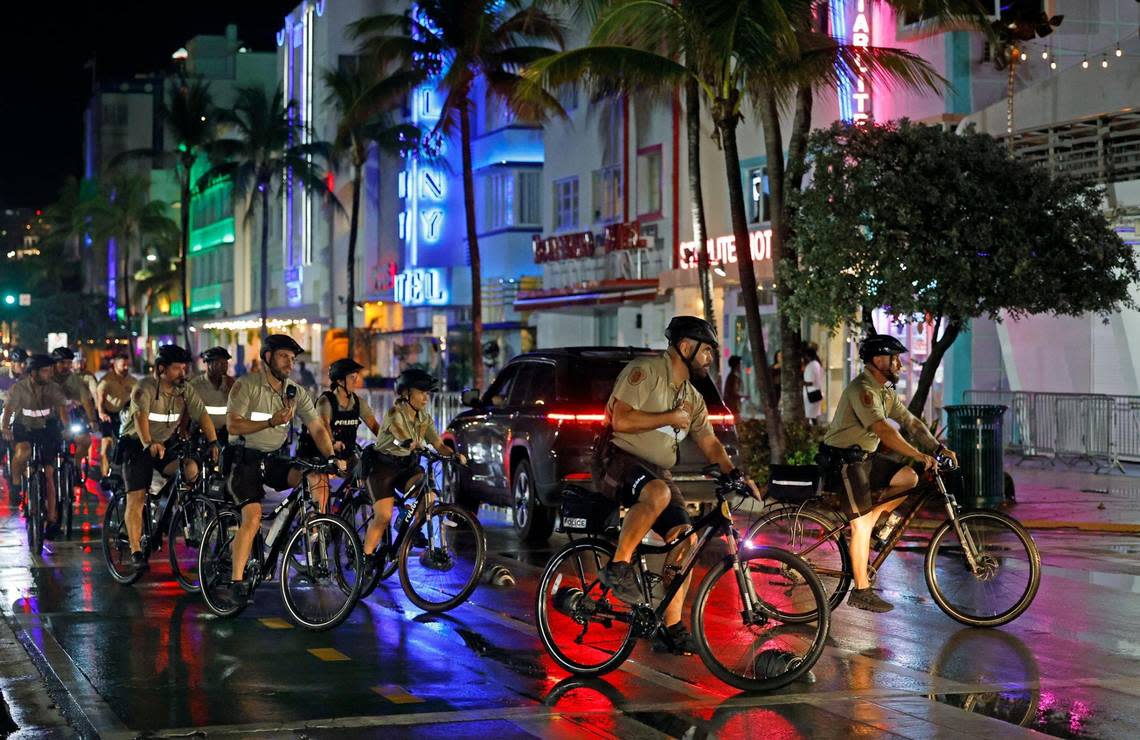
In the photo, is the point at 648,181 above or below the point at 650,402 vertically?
above

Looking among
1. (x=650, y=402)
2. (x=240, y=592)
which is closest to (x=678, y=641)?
(x=650, y=402)

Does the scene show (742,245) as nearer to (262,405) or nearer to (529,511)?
(529,511)

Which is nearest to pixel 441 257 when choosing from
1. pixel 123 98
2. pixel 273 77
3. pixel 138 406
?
pixel 138 406

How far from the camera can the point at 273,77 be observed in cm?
10575

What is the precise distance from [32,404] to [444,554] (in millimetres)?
6362

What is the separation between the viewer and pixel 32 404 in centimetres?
1630

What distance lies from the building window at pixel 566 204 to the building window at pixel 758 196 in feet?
27.6

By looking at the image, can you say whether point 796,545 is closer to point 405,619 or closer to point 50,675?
point 405,619

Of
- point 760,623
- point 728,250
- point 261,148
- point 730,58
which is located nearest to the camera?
point 760,623

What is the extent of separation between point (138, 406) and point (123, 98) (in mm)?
132242

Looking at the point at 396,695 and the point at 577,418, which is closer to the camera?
the point at 396,695

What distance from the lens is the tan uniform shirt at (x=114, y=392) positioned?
72.4ft

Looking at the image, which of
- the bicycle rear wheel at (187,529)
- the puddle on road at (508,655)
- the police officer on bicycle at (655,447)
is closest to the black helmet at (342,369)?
the bicycle rear wheel at (187,529)

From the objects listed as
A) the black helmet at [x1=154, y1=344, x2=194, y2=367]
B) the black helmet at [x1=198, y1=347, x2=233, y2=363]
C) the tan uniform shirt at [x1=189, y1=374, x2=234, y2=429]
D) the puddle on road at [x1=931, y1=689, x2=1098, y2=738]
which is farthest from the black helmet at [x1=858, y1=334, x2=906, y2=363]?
the black helmet at [x1=198, y1=347, x2=233, y2=363]
